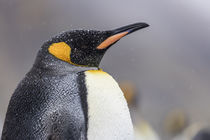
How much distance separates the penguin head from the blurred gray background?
2256 mm

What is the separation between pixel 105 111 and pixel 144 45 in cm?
259

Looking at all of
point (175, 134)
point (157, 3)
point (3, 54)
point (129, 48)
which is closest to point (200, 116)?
point (175, 134)

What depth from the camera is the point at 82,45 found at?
65 cm

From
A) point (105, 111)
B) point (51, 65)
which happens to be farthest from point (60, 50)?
point (105, 111)

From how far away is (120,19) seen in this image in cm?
302

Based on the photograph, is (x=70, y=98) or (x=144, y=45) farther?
(x=144, y=45)

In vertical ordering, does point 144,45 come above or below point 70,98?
below

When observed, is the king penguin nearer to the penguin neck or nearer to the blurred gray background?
the penguin neck

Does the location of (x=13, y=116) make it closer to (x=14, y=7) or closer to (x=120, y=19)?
(x=120, y=19)

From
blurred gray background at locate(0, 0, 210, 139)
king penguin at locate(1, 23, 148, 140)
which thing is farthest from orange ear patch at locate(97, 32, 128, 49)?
blurred gray background at locate(0, 0, 210, 139)

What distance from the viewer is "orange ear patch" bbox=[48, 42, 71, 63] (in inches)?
24.9

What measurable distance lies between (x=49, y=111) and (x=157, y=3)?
3022 millimetres

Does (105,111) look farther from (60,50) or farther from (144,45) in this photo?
(144,45)

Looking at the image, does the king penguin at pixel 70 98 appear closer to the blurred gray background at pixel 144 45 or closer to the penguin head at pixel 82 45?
the penguin head at pixel 82 45
